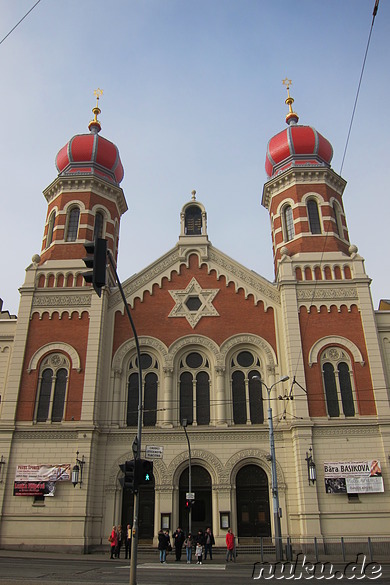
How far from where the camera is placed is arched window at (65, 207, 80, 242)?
33406mm

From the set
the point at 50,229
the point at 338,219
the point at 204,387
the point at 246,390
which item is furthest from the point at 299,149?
the point at 50,229

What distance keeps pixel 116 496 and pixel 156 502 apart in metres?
2.14

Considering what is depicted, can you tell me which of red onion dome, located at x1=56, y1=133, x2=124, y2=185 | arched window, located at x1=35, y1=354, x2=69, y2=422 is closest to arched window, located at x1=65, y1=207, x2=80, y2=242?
red onion dome, located at x1=56, y1=133, x2=124, y2=185

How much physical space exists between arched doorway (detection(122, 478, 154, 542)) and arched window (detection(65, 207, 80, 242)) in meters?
16.3

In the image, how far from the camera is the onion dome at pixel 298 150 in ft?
115

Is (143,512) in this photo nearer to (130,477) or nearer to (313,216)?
(130,477)

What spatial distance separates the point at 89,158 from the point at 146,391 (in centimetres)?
1718

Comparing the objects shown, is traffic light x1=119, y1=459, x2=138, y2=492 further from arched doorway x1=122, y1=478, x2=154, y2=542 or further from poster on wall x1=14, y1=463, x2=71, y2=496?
arched doorway x1=122, y1=478, x2=154, y2=542

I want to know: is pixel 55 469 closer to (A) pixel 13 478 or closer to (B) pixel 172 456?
(A) pixel 13 478

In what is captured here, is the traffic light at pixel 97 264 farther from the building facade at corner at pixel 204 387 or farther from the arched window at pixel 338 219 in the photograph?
the arched window at pixel 338 219

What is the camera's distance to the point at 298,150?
35.2 metres

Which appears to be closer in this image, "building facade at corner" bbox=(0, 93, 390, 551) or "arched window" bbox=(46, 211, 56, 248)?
"building facade at corner" bbox=(0, 93, 390, 551)

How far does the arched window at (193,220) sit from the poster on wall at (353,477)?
16703mm

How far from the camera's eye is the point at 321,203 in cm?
3353
